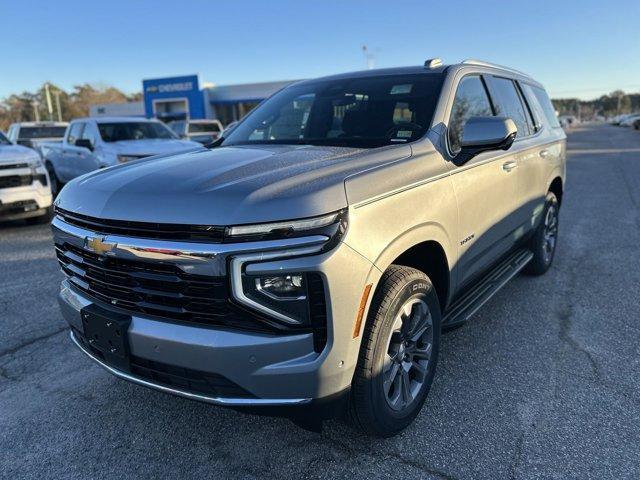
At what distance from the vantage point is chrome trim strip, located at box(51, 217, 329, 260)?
1990mm

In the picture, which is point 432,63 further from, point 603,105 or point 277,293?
point 603,105

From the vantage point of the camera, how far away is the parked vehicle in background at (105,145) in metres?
9.37

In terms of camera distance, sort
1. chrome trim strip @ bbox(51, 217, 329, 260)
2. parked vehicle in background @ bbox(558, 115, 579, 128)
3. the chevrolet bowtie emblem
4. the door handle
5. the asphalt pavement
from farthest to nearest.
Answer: parked vehicle in background @ bbox(558, 115, 579, 128)
the door handle
the asphalt pavement
the chevrolet bowtie emblem
chrome trim strip @ bbox(51, 217, 329, 260)

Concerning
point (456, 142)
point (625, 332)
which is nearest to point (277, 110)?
point (456, 142)

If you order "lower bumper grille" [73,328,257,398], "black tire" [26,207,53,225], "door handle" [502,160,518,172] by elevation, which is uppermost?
"door handle" [502,160,518,172]

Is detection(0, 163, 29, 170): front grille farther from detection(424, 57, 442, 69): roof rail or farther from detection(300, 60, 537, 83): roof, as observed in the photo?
detection(424, 57, 442, 69): roof rail

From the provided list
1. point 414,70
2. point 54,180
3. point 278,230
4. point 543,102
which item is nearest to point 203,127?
point 54,180

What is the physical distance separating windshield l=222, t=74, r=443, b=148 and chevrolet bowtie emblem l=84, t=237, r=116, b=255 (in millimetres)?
1511

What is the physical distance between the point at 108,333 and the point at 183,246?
0.67 meters

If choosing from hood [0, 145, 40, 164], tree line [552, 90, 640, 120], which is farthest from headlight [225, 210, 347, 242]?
tree line [552, 90, 640, 120]

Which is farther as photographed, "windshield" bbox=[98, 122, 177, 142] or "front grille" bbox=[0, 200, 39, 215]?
"windshield" bbox=[98, 122, 177, 142]

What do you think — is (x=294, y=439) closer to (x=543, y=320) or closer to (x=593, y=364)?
(x=593, y=364)

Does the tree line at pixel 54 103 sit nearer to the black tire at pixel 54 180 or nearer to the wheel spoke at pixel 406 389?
the black tire at pixel 54 180

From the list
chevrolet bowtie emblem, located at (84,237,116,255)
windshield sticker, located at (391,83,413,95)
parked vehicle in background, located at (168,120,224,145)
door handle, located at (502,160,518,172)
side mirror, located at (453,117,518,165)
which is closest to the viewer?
chevrolet bowtie emblem, located at (84,237,116,255)
